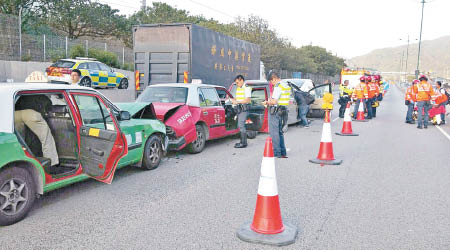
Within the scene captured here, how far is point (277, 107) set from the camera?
779 centimetres

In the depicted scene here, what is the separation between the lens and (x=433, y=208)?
5027 millimetres

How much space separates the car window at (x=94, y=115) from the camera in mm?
5738

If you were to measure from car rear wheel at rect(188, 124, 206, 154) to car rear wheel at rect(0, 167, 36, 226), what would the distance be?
406cm

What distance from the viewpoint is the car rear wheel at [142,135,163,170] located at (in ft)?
22.0

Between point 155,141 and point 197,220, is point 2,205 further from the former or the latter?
point 155,141

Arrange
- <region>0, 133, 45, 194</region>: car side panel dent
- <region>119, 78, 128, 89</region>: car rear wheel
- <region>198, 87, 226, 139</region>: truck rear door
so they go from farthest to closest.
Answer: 1. <region>119, 78, 128, 89</region>: car rear wheel
2. <region>198, 87, 226, 139</region>: truck rear door
3. <region>0, 133, 45, 194</region>: car side panel dent

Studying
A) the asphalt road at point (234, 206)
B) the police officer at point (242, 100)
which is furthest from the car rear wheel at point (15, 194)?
the police officer at point (242, 100)

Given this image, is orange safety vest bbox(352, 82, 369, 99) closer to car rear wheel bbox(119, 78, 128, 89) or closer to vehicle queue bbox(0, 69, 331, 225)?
vehicle queue bbox(0, 69, 331, 225)

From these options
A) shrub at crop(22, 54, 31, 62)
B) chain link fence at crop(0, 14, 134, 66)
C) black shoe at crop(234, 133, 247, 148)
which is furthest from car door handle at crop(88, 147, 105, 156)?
shrub at crop(22, 54, 31, 62)

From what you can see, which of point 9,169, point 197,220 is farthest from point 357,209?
point 9,169

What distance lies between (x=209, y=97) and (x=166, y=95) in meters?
0.98

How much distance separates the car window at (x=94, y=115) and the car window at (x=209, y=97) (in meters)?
2.73

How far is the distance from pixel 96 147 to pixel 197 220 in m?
1.60

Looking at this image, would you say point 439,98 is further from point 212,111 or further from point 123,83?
point 123,83
